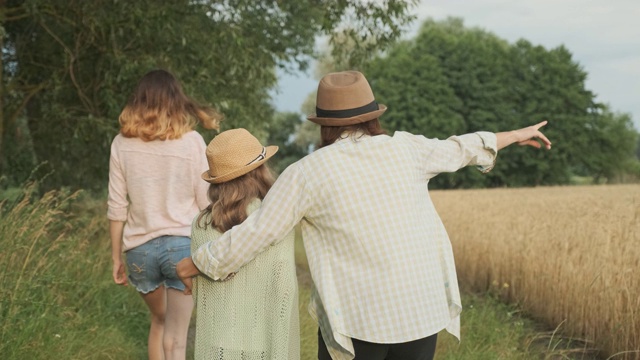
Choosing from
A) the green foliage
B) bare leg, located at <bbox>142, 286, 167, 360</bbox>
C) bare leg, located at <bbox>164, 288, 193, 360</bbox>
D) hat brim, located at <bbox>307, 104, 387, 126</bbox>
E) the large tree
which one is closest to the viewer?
hat brim, located at <bbox>307, 104, 387, 126</bbox>

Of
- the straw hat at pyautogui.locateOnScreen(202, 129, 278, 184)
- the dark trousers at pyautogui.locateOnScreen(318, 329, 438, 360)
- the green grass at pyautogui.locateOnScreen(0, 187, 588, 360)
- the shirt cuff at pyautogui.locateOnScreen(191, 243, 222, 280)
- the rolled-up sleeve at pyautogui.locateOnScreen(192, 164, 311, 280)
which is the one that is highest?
the straw hat at pyautogui.locateOnScreen(202, 129, 278, 184)

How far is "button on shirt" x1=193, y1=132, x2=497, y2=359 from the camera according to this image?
9.53 feet

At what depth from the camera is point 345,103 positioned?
3.07m

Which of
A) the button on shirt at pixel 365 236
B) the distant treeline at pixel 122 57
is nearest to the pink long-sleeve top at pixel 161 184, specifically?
the button on shirt at pixel 365 236

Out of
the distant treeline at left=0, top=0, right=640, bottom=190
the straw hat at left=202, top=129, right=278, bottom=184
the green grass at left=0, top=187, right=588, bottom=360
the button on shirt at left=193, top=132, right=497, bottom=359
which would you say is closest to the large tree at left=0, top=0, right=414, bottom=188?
the distant treeline at left=0, top=0, right=640, bottom=190

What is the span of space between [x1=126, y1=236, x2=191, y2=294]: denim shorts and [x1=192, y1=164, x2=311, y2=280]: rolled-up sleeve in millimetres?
1231

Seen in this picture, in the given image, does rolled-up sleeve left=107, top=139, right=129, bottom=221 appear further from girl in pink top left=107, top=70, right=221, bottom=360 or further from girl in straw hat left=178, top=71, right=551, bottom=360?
girl in straw hat left=178, top=71, right=551, bottom=360

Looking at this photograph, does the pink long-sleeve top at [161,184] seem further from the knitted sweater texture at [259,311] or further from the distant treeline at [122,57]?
the distant treeline at [122,57]

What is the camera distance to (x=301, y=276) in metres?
13.1

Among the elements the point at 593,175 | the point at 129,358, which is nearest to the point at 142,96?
the point at 129,358

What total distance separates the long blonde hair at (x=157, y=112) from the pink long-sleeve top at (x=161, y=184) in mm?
66

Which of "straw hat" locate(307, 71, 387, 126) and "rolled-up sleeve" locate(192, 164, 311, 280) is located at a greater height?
"straw hat" locate(307, 71, 387, 126)

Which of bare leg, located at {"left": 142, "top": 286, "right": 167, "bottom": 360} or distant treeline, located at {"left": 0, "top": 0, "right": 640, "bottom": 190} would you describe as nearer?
bare leg, located at {"left": 142, "top": 286, "right": 167, "bottom": 360}

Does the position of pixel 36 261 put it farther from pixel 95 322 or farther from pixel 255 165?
pixel 255 165
